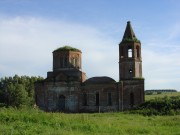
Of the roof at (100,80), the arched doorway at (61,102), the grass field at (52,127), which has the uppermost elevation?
the roof at (100,80)

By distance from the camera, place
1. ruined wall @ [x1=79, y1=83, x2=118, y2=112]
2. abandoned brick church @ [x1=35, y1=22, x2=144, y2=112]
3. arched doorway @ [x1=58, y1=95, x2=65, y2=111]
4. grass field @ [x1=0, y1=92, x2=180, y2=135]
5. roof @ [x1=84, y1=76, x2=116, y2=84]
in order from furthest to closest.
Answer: arched doorway @ [x1=58, y1=95, x2=65, y2=111] → roof @ [x1=84, y1=76, x2=116, y2=84] → ruined wall @ [x1=79, y1=83, x2=118, y2=112] → abandoned brick church @ [x1=35, y1=22, x2=144, y2=112] → grass field @ [x1=0, y1=92, x2=180, y2=135]

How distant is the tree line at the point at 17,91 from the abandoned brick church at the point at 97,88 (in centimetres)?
548

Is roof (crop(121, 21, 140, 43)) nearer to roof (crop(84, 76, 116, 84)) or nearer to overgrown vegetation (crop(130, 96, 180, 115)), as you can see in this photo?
roof (crop(84, 76, 116, 84))

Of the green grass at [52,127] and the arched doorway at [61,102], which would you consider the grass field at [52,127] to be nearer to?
the green grass at [52,127]

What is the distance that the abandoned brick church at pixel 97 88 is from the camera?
42.0 meters

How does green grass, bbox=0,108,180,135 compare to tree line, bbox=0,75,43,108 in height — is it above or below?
below

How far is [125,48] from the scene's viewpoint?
1699 inches

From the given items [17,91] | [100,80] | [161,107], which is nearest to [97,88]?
[100,80]

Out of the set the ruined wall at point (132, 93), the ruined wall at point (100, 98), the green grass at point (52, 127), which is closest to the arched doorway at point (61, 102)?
the ruined wall at point (100, 98)

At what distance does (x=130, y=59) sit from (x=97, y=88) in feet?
16.4

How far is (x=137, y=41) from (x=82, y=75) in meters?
7.69

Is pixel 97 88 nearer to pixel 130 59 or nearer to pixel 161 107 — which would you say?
pixel 130 59

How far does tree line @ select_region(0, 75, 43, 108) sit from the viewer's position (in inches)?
2115

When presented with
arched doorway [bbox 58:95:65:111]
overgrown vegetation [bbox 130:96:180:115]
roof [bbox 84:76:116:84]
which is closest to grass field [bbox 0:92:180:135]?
overgrown vegetation [bbox 130:96:180:115]
